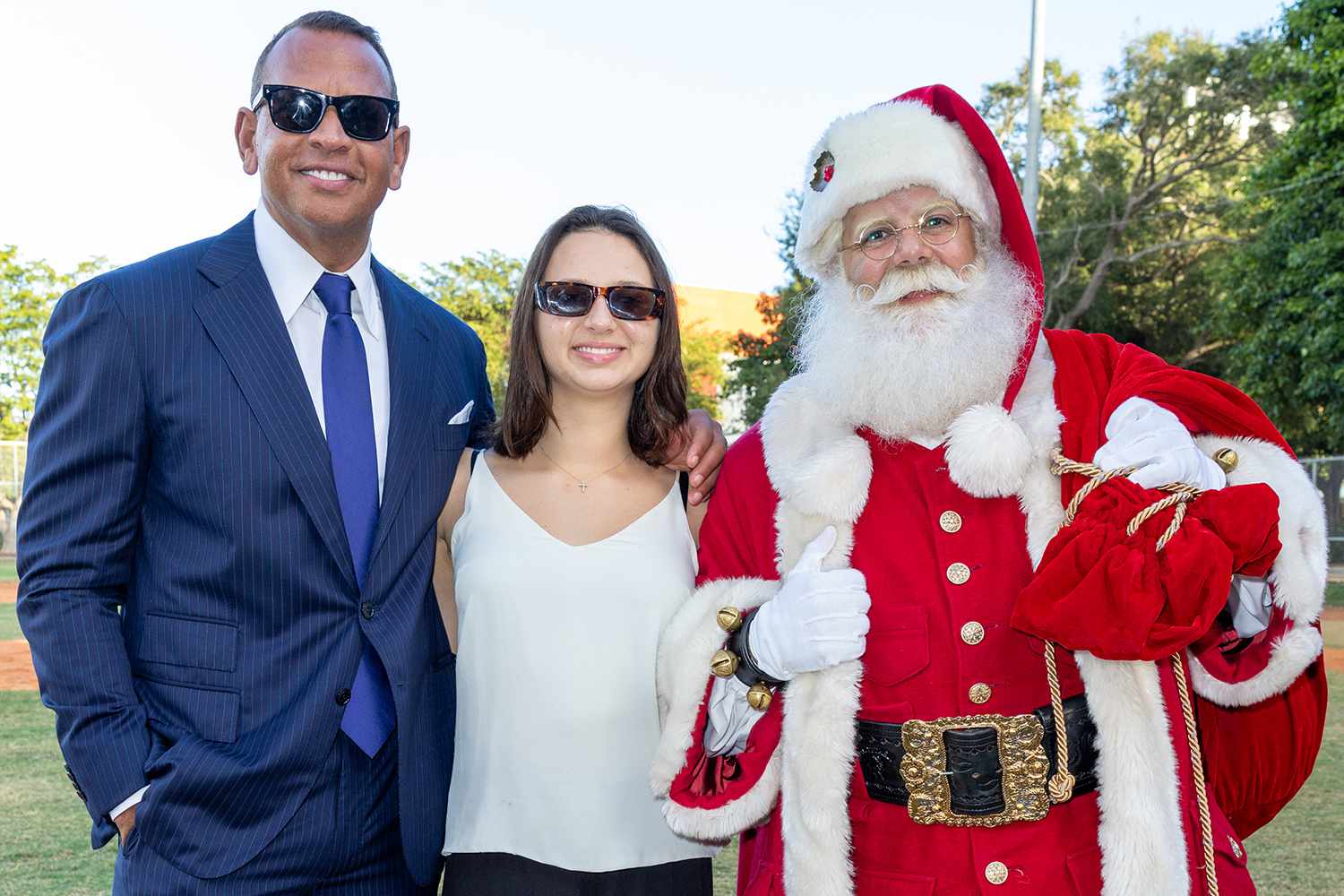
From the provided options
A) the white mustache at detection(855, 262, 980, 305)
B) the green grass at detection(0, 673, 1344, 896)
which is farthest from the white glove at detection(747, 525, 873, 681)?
the green grass at detection(0, 673, 1344, 896)

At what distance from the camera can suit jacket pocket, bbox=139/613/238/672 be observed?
256 centimetres

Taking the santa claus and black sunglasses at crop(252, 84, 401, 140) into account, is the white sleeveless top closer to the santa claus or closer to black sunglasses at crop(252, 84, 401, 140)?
the santa claus

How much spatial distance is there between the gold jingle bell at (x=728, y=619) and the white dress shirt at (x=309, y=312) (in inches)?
34.8

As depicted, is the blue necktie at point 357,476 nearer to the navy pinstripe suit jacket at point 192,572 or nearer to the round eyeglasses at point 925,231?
the navy pinstripe suit jacket at point 192,572

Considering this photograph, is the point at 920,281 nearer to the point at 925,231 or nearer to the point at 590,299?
the point at 925,231

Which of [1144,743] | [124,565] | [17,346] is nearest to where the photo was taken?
[1144,743]

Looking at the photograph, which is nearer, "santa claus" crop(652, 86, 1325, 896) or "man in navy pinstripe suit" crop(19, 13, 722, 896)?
"santa claus" crop(652, 86, 1325, 896)

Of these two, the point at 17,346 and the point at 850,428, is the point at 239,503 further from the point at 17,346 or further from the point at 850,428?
Result: the point at 17,346

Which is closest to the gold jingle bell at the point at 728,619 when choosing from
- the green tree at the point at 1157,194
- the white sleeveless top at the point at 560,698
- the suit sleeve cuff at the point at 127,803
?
the white sleeveless top at the point at 560,698

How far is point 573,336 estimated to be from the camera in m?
3.07

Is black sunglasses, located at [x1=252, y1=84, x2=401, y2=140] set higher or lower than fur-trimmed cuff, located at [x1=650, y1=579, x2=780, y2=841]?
higher

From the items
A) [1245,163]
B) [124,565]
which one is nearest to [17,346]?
[1245,163]

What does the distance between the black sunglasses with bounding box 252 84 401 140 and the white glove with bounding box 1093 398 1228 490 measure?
6.35 ft

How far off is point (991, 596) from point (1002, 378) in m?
0.53
